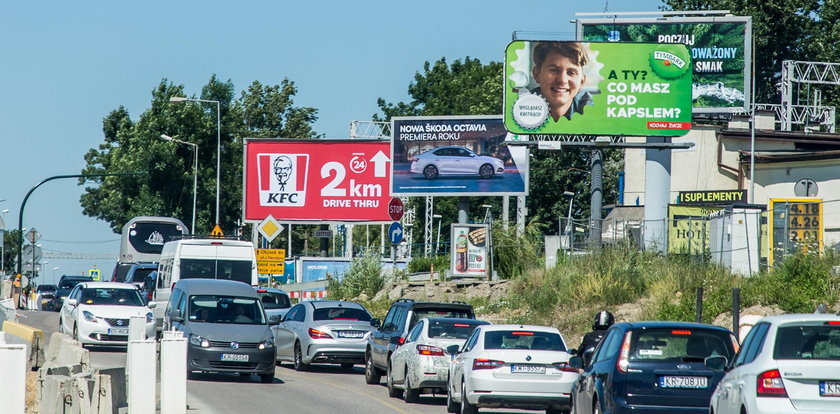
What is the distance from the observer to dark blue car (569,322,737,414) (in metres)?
13.2

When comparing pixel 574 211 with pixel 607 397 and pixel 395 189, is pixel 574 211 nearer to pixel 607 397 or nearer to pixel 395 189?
pixel 395 189

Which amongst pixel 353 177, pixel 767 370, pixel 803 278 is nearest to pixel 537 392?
pixel 767 370

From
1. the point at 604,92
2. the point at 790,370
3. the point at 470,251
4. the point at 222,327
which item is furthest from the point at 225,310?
the point at 470,251

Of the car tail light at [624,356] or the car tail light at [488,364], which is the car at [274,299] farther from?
the car tail light at [624,356]

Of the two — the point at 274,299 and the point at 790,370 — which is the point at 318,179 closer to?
the point at 274,299

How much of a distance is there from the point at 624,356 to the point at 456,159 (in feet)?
130

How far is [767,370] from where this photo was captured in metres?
10.9

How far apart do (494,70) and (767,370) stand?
270ft

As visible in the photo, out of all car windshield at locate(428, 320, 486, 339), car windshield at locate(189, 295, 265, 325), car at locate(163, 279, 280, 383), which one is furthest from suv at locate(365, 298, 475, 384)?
car windshield at locate(189, 295, 265, 325)

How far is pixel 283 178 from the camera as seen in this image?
192ft

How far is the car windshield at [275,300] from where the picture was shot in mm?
32688

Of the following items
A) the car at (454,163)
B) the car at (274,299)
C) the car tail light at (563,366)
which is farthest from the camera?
the car at (454,163)

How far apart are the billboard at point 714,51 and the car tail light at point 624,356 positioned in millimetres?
31612

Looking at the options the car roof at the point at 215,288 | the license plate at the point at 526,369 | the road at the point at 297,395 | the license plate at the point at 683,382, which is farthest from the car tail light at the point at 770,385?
the car roof at the point at 215,288
